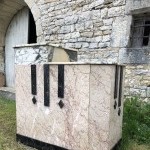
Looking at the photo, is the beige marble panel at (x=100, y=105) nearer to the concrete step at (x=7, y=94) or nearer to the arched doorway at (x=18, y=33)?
the concrete step at (x=7, y=94)

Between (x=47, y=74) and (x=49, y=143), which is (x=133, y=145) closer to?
(x=49, y=143)

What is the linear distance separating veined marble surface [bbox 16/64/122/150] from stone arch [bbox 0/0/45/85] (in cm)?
282

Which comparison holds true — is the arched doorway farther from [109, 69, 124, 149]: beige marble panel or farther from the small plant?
[109, 69, 124, 149]: beige marble panel

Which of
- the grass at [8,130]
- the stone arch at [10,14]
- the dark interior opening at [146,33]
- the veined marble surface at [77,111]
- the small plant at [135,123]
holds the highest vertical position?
the stone arch at [10,14]

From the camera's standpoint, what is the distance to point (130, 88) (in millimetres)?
4090

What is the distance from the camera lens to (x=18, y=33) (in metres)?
6.97

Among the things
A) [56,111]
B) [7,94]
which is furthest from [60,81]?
[7,94]

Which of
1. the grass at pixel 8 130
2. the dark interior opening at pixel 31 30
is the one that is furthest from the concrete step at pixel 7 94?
the dark interior opening at pixel 31 30

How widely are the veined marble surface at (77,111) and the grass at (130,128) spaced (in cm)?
25

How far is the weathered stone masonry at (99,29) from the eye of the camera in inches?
158

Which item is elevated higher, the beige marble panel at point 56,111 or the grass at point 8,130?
the beige marble panel at point 56,111

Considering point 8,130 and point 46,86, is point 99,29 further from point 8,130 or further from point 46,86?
point 8,130

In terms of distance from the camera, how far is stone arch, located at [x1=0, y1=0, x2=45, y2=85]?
5457mm

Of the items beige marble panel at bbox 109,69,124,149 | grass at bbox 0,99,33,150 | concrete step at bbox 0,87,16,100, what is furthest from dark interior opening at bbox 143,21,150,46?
concrete step at bbox 0,87,16,100
